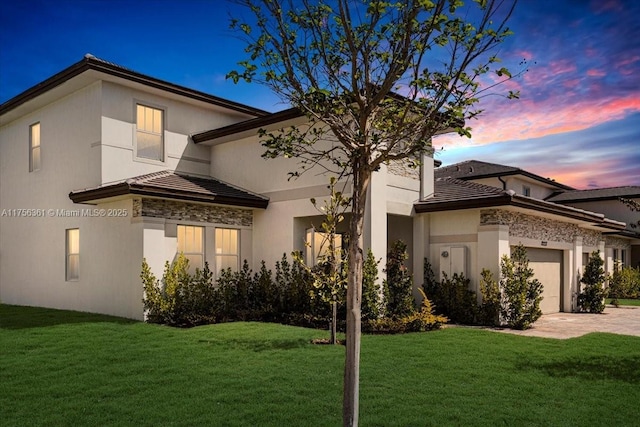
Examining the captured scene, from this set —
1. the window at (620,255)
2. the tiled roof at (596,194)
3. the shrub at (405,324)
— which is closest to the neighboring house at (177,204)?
the shrub at (405,324)

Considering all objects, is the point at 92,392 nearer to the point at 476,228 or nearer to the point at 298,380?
the point at 298,380

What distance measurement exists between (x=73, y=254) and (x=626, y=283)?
23934mm

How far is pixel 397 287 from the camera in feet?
42.9

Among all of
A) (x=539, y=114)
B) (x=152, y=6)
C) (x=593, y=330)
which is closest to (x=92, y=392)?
(x=152, y=6)

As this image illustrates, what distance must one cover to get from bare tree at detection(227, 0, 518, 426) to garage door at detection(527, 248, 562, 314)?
41.5ft

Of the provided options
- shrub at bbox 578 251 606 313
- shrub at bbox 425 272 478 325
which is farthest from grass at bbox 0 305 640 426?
shrub at bbox 578 251 606 313

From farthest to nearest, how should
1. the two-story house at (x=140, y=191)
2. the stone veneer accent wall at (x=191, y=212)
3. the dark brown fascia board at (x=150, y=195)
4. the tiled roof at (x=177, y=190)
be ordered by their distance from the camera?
the two-story house at (x=140, y=191) → the stone veneer accent wall at (x=191, y=212) → the tiled roof at (x=177, y=190) → the dark brown fascia board at (x=150, y=195)

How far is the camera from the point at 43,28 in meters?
13.7

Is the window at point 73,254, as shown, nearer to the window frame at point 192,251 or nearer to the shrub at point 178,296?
the window frame at point 192,251

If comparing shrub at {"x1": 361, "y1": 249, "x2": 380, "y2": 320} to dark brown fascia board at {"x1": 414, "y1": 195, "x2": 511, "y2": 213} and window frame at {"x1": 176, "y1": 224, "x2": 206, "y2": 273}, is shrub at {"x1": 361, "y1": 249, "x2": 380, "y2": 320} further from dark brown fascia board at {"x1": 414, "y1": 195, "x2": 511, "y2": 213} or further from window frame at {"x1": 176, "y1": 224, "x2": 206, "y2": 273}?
window frame at {"x1": 176, "y1": 224, "x2": 206, "y2": 273}

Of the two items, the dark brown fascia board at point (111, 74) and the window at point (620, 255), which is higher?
the dark brown fascia board at point (111, 74)

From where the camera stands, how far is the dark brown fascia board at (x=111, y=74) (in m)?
13.7

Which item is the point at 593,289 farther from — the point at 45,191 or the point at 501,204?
the point at 45,191

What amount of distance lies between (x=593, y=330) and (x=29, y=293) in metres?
17.0
